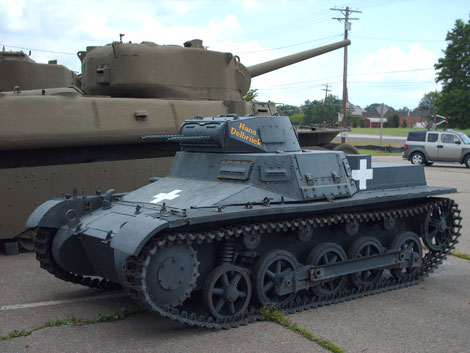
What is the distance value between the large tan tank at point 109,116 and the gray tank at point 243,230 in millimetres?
2771

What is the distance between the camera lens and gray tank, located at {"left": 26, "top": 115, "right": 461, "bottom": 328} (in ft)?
20.3

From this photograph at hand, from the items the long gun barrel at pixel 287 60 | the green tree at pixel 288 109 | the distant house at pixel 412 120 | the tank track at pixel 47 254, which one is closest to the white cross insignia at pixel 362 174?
the tank track at pixel 47 254

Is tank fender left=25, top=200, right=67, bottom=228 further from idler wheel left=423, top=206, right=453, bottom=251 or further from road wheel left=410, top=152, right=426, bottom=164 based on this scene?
road wheel left=410, top=152, right=426, bottom=164

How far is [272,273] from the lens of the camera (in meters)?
7.11

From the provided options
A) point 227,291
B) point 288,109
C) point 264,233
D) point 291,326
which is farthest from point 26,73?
point 291,326

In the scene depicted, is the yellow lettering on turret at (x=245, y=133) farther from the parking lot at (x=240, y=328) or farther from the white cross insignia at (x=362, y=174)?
the parking lot at (x=240, y=328)

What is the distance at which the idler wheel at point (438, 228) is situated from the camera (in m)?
9.13

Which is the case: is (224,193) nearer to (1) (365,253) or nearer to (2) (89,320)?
A: (2) (89,320)

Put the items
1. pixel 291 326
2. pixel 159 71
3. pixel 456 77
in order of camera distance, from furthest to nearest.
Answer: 1. pixel 456 77
2. pixel 159 71
3. pixel 291 326

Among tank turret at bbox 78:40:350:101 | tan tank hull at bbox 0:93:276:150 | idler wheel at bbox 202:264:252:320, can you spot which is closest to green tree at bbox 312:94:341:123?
tank turret at bbox 78:40:350:101

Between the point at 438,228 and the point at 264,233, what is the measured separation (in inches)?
134

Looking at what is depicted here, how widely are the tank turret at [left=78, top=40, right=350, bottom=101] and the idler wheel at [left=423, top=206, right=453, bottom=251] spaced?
218 inches

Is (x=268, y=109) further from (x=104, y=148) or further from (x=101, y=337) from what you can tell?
(x=101, y=337)

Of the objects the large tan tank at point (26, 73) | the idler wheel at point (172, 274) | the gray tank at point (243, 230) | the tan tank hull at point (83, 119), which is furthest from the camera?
the large tan tank at point (26, 73)
